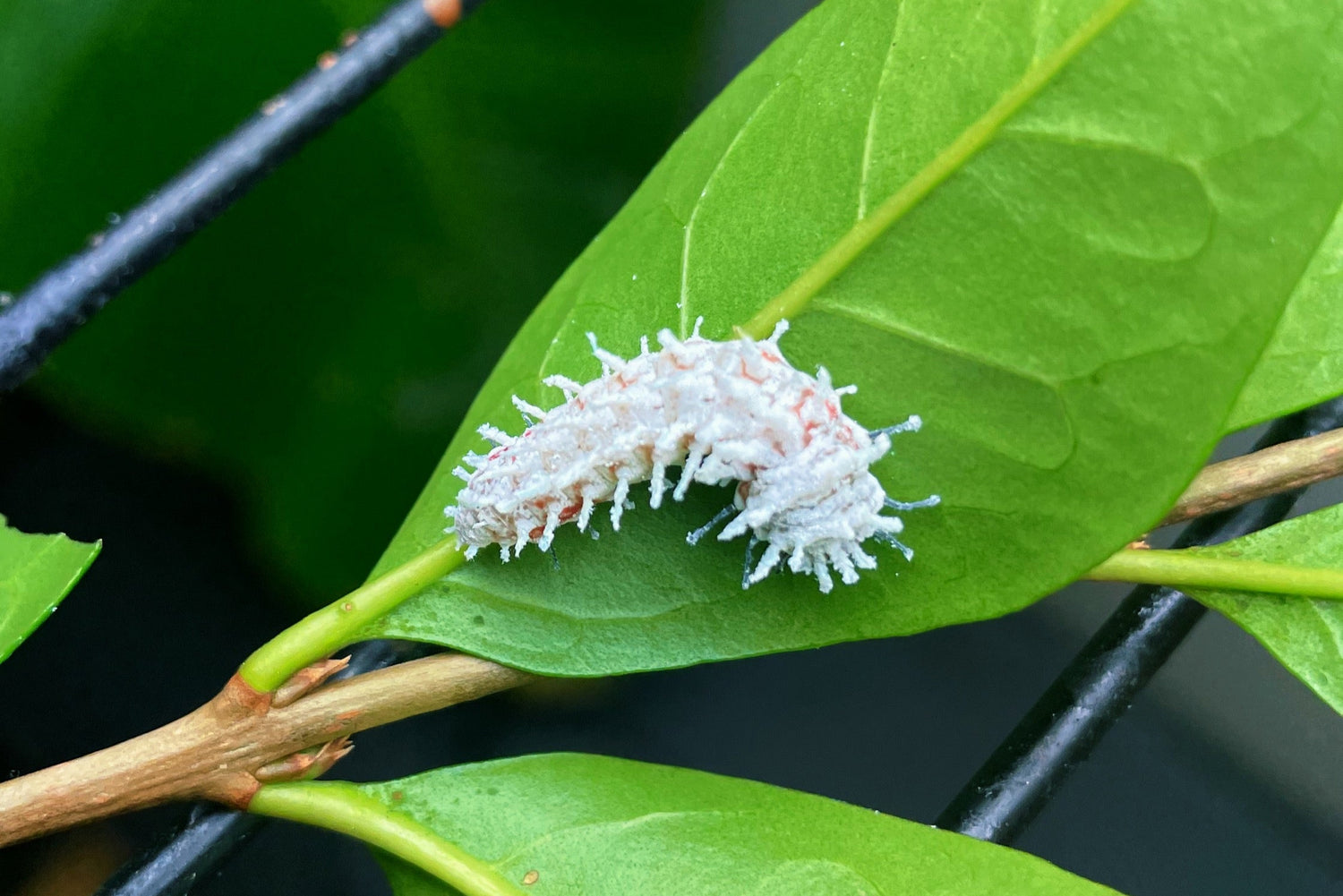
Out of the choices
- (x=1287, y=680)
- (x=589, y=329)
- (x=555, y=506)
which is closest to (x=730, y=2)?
(x=589, y=329)

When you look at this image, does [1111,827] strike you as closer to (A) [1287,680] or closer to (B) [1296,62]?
(A) [1287,680]

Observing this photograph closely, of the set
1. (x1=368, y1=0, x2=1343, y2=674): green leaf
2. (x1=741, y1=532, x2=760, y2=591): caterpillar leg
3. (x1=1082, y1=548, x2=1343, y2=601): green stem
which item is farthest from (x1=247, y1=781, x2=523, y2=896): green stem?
(x1=1082, y1=548, x2=1343, y2=601): green stem

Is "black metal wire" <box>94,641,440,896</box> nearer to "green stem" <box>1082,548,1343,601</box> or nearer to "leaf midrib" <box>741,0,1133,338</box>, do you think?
"leaf midrib" <box>741,0,1133,338</box>

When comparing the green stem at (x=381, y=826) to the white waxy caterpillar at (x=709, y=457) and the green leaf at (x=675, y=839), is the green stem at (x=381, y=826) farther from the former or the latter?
the white waxy caterpillar at (x=709, y=457)

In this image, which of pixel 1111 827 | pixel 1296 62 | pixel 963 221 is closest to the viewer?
pixel 1296 62

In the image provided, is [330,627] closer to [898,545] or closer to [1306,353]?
[898,545]

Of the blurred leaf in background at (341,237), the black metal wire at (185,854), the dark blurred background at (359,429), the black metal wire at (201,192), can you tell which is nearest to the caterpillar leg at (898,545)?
the black metal wire at (185,854)

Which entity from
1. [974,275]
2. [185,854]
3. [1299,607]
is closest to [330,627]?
[185,854]
